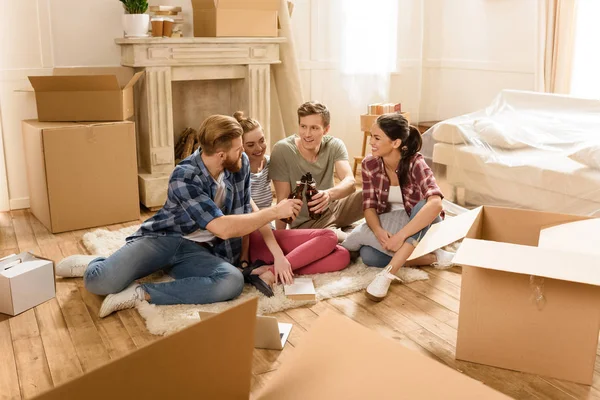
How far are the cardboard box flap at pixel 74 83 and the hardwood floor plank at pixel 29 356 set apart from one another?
1554 mm

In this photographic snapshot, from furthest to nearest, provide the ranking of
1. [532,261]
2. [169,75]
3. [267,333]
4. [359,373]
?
[169,75] → [267,333] → [532,261] → [359,373]

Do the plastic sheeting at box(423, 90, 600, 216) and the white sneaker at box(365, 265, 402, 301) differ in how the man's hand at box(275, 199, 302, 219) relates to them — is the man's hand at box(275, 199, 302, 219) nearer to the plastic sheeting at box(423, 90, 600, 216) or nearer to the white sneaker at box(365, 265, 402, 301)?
the white sneaker at box(365, 265, 402, 301)

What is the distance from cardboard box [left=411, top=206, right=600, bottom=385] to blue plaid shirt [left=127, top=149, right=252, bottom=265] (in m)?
0.92

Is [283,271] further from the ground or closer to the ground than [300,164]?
closer to the ground

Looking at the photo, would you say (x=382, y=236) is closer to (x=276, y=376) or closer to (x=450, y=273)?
(x=450, y=273)

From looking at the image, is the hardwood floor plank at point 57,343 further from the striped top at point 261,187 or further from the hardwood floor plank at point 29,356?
the striped top at point 261,187

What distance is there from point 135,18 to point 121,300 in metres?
2.09

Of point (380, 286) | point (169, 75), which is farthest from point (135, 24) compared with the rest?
point (380, 286)

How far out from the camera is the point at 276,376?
0.83m

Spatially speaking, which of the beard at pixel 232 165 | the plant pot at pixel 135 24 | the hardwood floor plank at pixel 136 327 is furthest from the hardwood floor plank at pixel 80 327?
the plant pot at pixel 135 24

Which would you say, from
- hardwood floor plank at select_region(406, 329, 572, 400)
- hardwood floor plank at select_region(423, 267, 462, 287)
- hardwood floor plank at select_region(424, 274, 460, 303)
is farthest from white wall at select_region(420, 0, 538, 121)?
hardwood floor plank at select_region(406, 329, 572, 400)

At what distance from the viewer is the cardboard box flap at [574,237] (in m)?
1.91

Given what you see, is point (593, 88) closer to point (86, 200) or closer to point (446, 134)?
point (446, 134)

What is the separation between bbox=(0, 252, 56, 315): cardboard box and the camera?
242 centimetres
